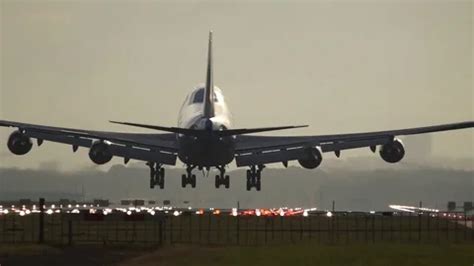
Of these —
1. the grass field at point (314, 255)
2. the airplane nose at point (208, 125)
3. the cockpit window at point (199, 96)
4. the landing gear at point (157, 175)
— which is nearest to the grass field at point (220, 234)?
the landing gear at point (157, 175)

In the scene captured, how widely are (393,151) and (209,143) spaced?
720 inches

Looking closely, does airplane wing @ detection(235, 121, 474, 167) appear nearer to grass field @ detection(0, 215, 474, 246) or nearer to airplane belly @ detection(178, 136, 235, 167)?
airplane belly @ detection(178, 136, 235, 167)

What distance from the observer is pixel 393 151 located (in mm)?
93500

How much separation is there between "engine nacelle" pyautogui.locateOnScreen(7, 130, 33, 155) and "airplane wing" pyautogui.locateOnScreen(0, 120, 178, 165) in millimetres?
592

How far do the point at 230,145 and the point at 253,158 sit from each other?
8.18 metres

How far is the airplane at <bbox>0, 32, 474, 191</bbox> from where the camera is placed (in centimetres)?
8894

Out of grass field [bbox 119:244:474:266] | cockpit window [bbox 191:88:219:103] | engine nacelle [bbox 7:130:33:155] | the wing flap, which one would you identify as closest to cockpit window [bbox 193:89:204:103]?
cockpit window [bbox 191:88:219:103]

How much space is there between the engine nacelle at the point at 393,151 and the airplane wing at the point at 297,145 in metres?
0.66

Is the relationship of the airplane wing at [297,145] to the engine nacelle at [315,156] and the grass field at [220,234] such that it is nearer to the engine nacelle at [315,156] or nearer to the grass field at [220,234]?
the engine nacelle at [315,156]

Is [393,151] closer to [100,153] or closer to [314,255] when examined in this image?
[100,153]

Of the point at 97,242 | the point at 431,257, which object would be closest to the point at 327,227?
the point at 97,242

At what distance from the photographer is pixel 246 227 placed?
97.6 meters

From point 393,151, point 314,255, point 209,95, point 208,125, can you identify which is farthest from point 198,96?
point 314,255

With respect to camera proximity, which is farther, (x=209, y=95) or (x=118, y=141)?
(x=209, y=95)
